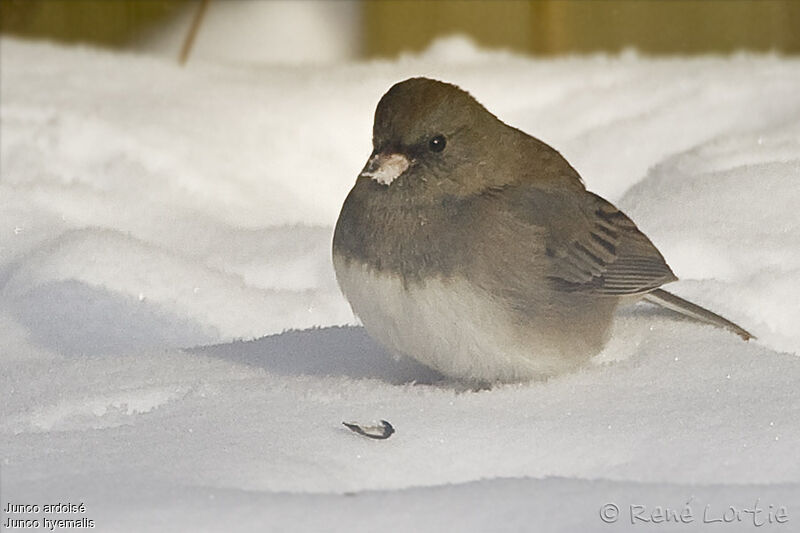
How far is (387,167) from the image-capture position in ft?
6.25

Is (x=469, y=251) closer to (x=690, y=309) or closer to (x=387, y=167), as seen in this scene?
(x=387, y=167)

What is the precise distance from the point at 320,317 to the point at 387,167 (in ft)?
2.46

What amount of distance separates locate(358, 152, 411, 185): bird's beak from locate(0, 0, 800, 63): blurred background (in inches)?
109

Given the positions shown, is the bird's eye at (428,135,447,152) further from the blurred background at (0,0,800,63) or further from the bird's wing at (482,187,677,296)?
the blurred background at (0,0,800,63)

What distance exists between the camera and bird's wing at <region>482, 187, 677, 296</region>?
196cm

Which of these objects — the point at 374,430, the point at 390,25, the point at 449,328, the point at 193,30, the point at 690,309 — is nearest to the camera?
the point at 374,430

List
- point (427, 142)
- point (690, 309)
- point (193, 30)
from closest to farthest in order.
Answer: point (427, 142), point (690, 309), point (193, 30)

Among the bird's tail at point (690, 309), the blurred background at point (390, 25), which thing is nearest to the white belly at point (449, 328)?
the bird's tail at point (690, 309)

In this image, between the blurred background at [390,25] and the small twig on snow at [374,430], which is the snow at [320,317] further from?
the blurred background at [390,25]

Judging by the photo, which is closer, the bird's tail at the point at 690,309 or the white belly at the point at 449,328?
the white belly at the point at 449,328

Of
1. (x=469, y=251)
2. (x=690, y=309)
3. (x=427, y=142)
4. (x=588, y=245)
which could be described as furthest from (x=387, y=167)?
(x=690, y=309)

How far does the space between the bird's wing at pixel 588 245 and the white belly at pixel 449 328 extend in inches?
5.2

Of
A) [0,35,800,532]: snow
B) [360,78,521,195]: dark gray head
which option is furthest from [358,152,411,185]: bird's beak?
[0,35,800,532]: snow

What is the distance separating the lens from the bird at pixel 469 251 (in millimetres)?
1836
